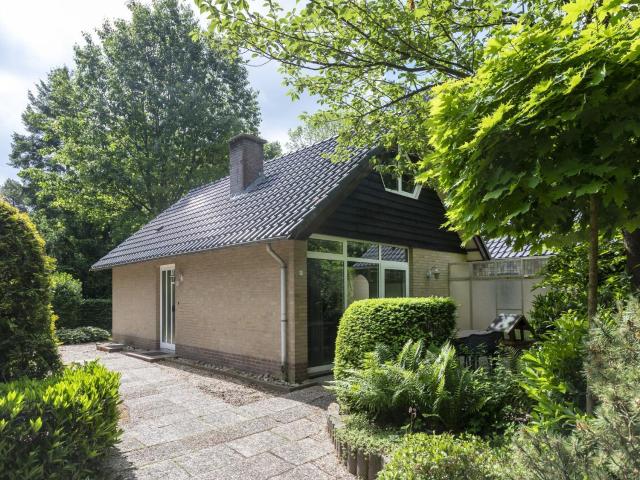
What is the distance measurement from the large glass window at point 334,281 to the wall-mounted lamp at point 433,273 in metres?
1.83

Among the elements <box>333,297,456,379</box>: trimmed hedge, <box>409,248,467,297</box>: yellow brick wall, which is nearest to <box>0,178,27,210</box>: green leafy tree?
<box>409,248,467,297</box>: yellow brick wall

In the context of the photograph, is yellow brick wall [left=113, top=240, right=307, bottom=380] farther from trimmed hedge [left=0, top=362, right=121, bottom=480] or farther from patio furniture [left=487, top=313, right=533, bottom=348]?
trimmed hedge [left=0, top=362, right=121, bottom=480]

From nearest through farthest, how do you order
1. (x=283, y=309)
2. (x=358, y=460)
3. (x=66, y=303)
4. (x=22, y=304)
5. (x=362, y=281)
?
(x=358, y=460), (x=22, y=304), (x=283, y=309), (x=362, y=281), (x=66, y=303)

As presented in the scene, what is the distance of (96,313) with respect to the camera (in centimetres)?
2116

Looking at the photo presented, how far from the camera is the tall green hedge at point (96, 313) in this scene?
2081 cm

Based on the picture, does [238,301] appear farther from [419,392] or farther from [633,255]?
[633,255]

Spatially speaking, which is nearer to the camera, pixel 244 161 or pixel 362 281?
pixel 362 281

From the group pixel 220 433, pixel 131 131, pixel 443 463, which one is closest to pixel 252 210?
pixel 220 433

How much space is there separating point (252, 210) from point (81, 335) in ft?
37.6

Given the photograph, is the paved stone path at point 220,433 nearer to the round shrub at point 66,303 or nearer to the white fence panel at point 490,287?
the white fence panel at point 490,287

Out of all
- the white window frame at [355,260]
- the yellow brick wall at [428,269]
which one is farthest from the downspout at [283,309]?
the yellow brick wall at [428,269]

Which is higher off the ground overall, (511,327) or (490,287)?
(490,287)

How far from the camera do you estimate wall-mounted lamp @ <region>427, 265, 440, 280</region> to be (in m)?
12.3

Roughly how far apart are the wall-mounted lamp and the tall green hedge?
1671cm
